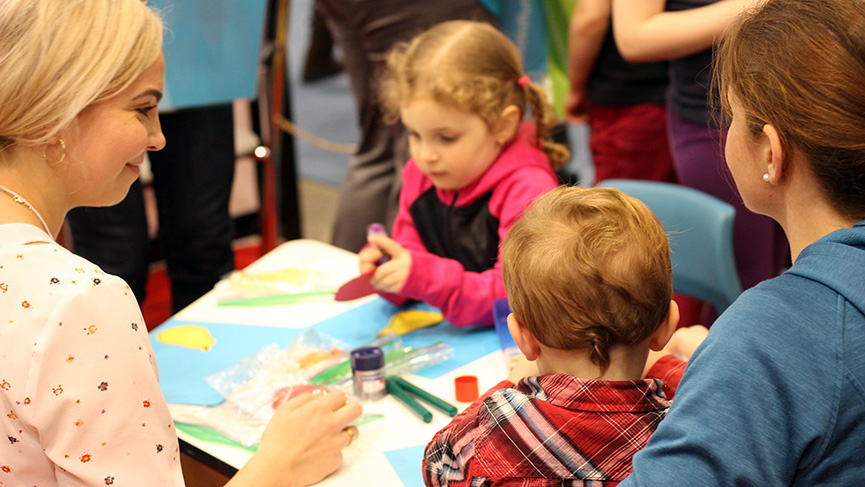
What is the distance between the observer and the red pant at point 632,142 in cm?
214

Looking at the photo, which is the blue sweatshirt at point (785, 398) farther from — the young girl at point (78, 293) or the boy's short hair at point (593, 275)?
the young girl at point (78, 293)

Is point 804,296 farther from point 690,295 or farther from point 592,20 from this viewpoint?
point 592,20

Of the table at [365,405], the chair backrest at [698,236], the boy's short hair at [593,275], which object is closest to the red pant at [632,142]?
the chair backrest at [698,236]

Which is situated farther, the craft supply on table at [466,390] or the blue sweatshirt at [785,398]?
the craft supply on table at [466,390]

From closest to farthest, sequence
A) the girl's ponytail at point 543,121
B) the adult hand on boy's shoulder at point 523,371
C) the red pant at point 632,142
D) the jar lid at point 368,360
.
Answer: the adult hand on boy's shoulder at point 523,371 < the jar lid at point 368,360 < the girl's ponytail at point 543,121 < the red pant at point 632,142

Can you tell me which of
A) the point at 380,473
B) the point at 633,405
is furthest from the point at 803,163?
the point at 380,473

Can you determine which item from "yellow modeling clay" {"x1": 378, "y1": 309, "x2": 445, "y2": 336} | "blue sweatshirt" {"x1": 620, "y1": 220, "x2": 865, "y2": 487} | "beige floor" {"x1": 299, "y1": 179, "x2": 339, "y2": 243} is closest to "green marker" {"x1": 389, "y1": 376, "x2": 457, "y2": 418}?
"yellow modeling clay" {"x1": 378, "y1": 309, "x2": 445, "y2": 336}

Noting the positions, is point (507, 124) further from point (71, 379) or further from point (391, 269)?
point (71, 379)

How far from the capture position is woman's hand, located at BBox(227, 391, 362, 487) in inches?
40.7

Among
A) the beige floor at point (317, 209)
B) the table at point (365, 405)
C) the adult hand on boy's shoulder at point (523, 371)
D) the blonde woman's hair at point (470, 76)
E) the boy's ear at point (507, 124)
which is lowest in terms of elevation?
the beige floor at point (317, 209)

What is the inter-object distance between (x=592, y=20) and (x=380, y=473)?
139cm

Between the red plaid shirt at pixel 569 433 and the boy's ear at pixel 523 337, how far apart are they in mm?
44

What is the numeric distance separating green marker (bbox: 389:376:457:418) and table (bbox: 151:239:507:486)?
1 centimetres

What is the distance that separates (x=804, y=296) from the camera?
2.48 feet
